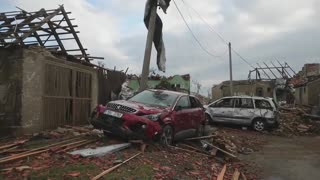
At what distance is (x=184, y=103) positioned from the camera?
14.1 metres

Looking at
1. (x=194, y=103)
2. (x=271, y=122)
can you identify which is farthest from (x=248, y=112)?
(x=194, y=103)

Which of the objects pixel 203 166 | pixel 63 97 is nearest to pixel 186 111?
pixel 203 166

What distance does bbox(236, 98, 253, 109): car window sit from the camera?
23128mm

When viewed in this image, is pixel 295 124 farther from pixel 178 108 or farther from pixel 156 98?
pixel 156 98

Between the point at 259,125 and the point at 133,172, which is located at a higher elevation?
the point at 259,125

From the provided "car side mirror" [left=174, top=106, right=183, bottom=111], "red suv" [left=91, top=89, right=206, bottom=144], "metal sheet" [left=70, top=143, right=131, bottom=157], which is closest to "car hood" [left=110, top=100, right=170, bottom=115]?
"red suv" [left=91, top=89, right=206, bottom=144]

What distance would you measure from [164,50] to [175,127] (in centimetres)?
669

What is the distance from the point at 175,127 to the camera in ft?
42.8

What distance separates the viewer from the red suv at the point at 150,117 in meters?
11.8

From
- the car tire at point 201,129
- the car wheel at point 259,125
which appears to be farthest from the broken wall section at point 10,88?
the car wheel at point 259,125

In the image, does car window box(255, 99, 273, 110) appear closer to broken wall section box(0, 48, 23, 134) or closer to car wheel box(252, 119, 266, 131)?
car wheel box(252, 119, 266, 131)

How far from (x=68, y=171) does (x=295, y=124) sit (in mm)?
20023

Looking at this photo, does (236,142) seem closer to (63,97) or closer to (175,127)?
(175,127)

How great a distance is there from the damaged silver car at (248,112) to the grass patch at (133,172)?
1441cm
